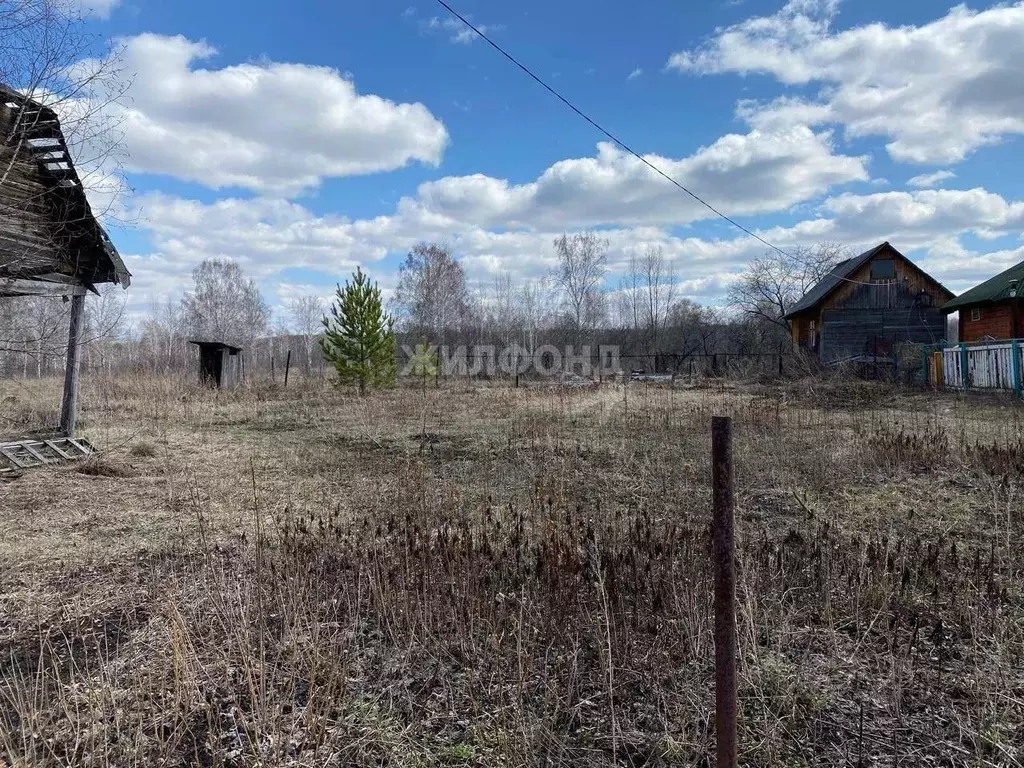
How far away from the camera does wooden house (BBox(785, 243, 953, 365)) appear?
23109 millimetres

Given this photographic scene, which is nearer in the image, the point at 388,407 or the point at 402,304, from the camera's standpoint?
the point at 388,407

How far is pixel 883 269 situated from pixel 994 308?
5.13 meters

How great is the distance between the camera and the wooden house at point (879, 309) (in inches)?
910

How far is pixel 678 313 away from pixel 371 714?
4597cm

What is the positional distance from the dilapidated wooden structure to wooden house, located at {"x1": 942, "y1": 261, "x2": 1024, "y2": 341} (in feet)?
67.0

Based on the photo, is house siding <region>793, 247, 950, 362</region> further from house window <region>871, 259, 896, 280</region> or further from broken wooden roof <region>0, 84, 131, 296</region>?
broken wooden roof <region>0, 84, 131, 296</region>

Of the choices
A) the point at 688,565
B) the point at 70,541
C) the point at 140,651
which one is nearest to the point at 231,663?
the point at 140,651

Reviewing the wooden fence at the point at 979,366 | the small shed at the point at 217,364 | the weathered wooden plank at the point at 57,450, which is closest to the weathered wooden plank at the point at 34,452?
the weathered wooden plank at the point at 57,450

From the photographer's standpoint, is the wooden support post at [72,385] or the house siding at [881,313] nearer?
the wooden support post at [72,385]

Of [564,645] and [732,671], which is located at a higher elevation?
[732,671]

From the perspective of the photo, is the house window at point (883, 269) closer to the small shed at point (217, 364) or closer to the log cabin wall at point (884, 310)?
the log cabin wall at point (884, 310)

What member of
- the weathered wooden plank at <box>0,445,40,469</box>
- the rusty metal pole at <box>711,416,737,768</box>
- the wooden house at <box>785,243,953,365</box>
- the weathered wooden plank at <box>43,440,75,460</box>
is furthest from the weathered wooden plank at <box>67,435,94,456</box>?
the wooden house at <box>785,243,953,365</box>

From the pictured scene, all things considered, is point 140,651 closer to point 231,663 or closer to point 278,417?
point 231,663

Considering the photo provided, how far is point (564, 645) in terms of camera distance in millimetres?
2824
